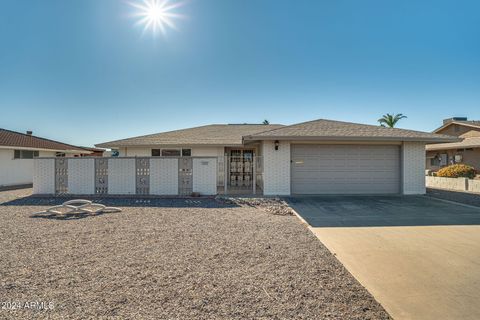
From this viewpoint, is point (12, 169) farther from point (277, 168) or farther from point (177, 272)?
point (177, 272)

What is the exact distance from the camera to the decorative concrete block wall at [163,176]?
11.9m

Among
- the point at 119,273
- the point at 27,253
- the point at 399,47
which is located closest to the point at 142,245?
the point at 119,273

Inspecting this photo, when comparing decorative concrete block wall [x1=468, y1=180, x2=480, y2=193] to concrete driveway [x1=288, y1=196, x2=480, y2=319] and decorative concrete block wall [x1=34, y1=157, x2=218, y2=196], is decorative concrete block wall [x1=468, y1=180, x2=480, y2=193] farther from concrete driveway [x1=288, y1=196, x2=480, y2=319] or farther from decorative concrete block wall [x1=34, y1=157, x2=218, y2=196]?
decorative concrete block wall [x1=34, y1=157, x2=218, y2=196]

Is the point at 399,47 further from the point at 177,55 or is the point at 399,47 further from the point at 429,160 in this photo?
the point at 429,160

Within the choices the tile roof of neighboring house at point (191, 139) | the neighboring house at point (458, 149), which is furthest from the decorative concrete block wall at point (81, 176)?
the neighboring house at point (458, 149)

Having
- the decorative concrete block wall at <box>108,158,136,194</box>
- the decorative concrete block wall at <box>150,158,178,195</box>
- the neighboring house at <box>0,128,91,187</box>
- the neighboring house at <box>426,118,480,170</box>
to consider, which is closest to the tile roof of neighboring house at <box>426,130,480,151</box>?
the neighboring house at <box>426,118,480,170</box>

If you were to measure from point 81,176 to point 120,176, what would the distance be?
1.84 m

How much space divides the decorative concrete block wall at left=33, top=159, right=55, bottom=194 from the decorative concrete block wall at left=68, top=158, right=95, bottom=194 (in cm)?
80

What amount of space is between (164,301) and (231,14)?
1147 cm

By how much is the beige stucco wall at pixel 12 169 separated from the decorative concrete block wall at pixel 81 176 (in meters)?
9.00

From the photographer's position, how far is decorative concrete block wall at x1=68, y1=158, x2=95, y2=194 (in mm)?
11984

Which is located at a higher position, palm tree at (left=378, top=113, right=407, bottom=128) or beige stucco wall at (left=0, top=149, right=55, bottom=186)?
palm tree at (left=378, top=113, right=407, bottom=128)

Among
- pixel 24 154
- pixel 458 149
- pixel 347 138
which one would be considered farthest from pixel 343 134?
pixel 24 154

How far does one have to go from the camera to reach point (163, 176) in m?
11.9
